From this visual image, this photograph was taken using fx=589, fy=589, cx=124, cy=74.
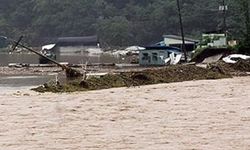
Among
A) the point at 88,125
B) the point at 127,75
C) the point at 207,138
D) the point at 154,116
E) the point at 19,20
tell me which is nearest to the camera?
the point at 207,138

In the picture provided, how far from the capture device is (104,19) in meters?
134

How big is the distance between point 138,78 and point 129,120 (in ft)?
49.1

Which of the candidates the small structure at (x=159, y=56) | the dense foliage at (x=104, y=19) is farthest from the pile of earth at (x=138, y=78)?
the dense foliage at (x=104, y=19)

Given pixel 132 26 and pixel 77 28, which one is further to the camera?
pixel 77 28

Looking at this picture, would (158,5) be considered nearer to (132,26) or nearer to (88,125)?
(132,26)

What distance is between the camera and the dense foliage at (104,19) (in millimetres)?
110188

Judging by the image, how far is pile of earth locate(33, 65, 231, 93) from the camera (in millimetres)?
28769

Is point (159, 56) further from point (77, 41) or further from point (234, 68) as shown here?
point (77, 41)

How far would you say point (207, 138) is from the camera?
13.8 m

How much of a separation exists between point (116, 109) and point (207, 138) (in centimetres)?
710

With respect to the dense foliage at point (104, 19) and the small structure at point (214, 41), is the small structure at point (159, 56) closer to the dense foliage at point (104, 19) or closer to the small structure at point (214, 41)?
the small structure at point (214, 41)

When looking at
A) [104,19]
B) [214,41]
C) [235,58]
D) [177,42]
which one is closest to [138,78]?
[235,58]

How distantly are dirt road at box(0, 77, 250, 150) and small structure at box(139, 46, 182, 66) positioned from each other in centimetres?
3194

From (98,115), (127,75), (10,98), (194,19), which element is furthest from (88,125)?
A: (194,19)
